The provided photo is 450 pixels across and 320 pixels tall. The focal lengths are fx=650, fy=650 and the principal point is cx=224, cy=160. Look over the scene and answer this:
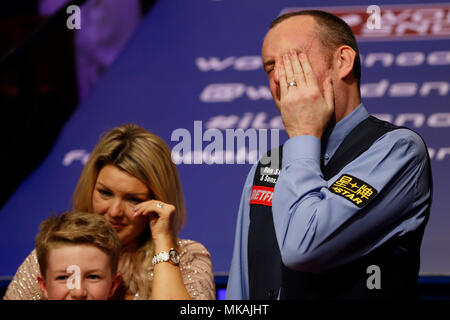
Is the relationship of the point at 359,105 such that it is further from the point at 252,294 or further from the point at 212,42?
the point at 212,42

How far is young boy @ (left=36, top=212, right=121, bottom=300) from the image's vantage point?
5.32 ft

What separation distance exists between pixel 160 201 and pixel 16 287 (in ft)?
1.53

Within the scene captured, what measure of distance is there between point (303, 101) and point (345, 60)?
180mm

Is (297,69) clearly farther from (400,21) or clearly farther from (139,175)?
(400,21)

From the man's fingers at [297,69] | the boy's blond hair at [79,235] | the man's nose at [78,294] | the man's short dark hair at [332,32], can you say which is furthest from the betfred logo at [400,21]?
the man's nose at [78,294]

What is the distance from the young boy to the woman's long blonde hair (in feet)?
0.26

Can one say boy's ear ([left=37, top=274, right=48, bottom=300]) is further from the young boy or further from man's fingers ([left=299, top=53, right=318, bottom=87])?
man's fingers ([left=299, top=53, right=318, bottom=87])

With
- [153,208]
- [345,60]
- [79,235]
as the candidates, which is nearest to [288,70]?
[345,60]

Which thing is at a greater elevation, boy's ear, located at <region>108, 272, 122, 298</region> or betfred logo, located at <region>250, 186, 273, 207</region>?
betfred logo, located at <region>250, 186, 273, 207</region>

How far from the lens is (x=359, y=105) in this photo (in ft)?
5.08

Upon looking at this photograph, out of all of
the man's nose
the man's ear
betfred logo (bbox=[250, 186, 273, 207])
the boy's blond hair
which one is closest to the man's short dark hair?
the man's ear

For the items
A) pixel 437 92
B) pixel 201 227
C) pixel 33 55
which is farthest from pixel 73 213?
pixel 33 55

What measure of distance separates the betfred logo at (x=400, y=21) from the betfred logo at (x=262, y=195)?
80cm

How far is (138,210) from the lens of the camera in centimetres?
172
